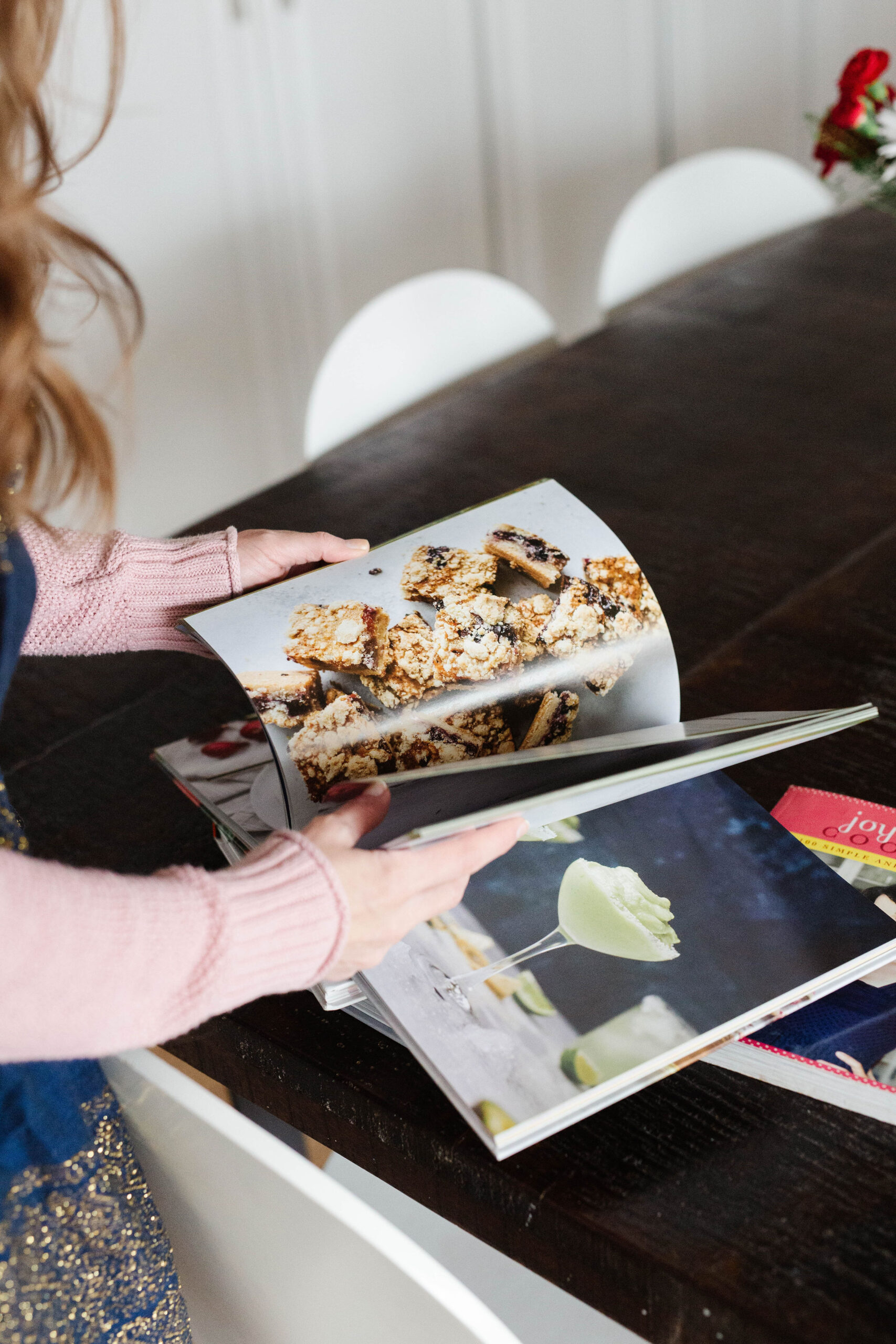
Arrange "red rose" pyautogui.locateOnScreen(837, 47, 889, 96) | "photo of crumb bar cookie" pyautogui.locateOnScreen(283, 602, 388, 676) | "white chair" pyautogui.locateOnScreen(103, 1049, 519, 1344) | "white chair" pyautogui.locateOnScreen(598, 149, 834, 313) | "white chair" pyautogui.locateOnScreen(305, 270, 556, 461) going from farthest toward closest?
"white chair" pyautogui.locateOnScreen(598, 149, 834, 313) → "white chair" pyautogui.locateOnScreen(305, 270, 556, 461) → "red rose" pyautogui.locateOnScreen(837, 47, 889, 96) → "photo of crumb bar cookie" pyautogui.locateOnScreen(283, 602, 388, 676) → "white chair" pyautogui.locateOnScreen(103, 1049, 519, 1344)

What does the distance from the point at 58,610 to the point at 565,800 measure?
0.35 metres

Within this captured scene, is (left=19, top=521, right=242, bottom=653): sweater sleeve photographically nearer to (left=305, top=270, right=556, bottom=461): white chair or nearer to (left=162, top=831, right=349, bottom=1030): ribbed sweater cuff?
(left=162, top=831, right=349, bottom=1030): ribbed sweater cuff

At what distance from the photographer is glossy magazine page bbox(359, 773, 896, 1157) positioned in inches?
20.9

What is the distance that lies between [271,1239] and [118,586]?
15.7 inches

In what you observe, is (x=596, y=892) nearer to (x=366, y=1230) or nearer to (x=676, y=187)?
(x=366, y=1230)

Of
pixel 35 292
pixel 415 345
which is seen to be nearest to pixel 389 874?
pixel 35 292

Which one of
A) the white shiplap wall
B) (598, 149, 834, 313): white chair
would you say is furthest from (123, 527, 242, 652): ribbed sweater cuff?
the white shiplap wall

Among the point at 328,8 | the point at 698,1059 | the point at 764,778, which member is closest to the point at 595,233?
the point at 328,8

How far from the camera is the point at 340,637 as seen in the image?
2.16 feet

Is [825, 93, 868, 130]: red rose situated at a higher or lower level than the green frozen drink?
higher

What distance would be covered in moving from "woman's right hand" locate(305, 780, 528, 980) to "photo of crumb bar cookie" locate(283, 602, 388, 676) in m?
0.10

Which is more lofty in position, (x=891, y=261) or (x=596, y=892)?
(x=891, y=261)

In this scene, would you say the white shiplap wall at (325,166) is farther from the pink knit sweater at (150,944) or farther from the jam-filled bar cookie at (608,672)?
the pink knit sweater at (150,944)

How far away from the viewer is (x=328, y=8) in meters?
2.31
